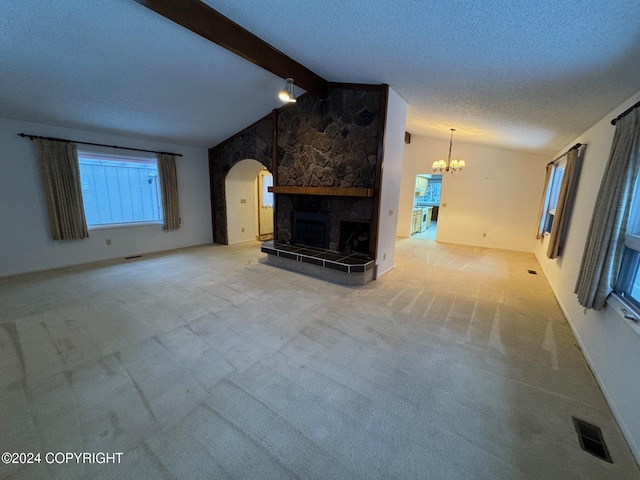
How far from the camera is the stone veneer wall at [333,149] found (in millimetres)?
3729

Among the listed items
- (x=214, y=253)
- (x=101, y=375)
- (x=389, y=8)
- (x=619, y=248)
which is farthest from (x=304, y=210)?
(x=619, y=248)

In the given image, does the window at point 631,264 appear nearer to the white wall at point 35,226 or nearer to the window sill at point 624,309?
the window sill at point 624,309

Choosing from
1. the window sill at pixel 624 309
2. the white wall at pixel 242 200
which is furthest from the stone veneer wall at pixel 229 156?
the window sill at pixel 624 309

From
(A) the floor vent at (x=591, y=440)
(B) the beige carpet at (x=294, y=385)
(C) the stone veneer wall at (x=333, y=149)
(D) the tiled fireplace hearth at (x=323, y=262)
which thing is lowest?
(A) the floor vent at (x=591, y=440)

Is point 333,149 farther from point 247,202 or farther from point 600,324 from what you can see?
point 600,324

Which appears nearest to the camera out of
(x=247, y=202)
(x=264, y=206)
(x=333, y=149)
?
(x=333, y=149)

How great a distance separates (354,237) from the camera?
436cm

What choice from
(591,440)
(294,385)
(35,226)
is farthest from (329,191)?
(35,226)

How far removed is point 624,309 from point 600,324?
1.49 feet

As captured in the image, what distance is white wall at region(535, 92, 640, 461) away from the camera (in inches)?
61.1

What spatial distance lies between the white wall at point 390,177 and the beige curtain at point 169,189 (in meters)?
4.42

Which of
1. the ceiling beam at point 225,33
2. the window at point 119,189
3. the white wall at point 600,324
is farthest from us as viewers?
the window at point 119,189

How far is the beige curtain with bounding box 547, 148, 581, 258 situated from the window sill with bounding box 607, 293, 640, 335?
6.70 ft

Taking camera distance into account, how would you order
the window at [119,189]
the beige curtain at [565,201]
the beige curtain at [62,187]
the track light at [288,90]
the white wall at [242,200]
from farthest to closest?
the white wall at [242,200], the window at [119,189], the beige curtain at [62,187], the beige curtain at [565,201], the track light at [288,90]
